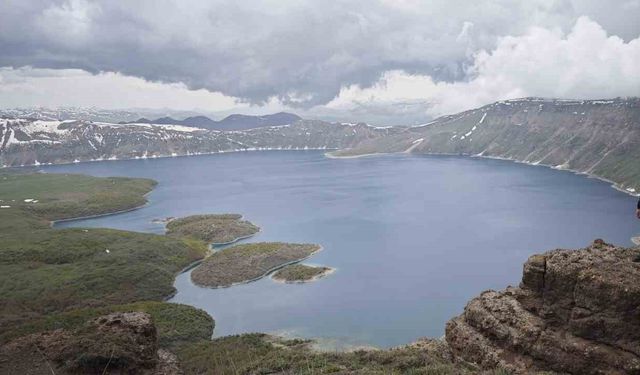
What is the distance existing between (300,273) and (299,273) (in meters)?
0.21

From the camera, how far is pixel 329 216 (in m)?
167

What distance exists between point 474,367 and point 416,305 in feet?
164

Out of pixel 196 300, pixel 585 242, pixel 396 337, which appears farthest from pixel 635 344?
pixel 585 242

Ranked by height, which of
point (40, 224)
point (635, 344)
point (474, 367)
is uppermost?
point (635, 344)

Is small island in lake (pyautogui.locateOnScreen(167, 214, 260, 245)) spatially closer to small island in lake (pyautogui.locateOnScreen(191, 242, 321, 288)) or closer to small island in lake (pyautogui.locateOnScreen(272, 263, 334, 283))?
small island in lake (pyautogui.locateOnScreen(191, 242, 321, 288))

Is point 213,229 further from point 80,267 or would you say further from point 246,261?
point 80,267

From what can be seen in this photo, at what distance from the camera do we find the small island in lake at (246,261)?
343ft

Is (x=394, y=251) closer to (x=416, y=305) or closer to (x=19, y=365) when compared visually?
(x=416, y=305)

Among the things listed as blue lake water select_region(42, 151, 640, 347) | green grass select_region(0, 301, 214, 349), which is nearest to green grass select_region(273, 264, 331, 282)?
blue lake water select_region(42, 151, 640, 347)

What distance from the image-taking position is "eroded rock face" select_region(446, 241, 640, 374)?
107 feet

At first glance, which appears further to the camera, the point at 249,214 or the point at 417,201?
the point at 417,201

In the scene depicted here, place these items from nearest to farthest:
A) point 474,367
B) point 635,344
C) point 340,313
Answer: point 635,344 < point 474,367 < point 340,313

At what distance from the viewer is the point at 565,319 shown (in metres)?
36.4

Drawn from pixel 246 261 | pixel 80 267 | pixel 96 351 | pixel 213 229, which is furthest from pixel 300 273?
pixel 96 351
